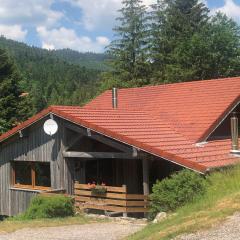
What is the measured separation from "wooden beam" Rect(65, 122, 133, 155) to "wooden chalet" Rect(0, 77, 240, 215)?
32 millimetres

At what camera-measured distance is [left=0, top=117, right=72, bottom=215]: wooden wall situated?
18.5m

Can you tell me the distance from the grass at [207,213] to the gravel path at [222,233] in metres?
0.19

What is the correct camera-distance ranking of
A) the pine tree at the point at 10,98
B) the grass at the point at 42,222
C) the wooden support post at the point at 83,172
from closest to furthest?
1. the grass at the point at 42,222
2. the wooden support post at the point at 83,172
3. the pine tree at the point at 10,98

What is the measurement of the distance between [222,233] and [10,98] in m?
31.8

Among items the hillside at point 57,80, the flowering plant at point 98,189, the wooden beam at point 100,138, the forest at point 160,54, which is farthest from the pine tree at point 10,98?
the hillside at point 57,80

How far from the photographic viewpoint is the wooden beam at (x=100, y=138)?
16.3 m

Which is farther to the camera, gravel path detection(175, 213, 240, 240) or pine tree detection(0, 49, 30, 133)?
pine tree detection(0, 49, 30, 133)

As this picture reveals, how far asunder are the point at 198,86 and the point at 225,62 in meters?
17.6

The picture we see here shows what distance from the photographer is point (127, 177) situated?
62.7 ft

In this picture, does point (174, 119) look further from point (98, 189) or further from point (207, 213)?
point (207, 213)

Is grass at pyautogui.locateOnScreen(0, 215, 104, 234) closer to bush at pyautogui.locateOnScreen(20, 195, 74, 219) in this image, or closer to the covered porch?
bush at pyautogui.locateOnScreen(20, 195, 74, 219)

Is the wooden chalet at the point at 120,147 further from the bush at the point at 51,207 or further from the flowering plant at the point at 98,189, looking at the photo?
the bush at the point at 51,207

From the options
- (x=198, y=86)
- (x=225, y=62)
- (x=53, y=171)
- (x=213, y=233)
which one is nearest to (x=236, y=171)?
(x=213, y=233)

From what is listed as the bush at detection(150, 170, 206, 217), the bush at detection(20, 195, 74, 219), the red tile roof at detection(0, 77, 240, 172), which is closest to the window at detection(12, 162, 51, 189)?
the red tile roof at detection(0, 77, 240, 172)
